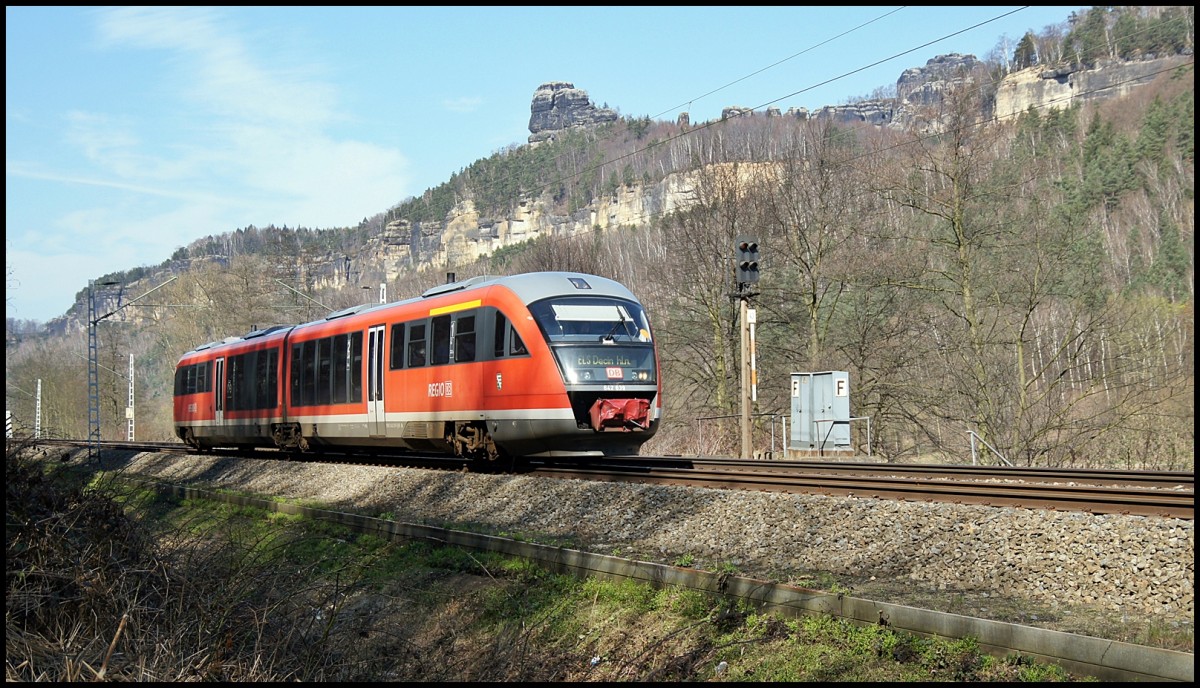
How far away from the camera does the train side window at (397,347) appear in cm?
1961

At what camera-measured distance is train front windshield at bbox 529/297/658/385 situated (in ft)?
52.3

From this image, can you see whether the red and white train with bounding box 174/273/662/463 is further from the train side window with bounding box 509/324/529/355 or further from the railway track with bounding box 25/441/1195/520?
the railway track with bounding box 25/441/1195/520

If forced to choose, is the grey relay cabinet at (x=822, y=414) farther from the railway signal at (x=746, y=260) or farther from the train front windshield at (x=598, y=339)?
the train front windshield at (x=598, y=339)

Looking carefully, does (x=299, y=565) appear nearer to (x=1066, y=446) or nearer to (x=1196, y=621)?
(x=1196, y=621)

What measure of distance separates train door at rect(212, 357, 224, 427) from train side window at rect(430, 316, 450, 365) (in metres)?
13.6

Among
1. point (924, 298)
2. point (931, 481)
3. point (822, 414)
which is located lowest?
point (931, 481)

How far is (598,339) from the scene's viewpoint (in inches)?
642

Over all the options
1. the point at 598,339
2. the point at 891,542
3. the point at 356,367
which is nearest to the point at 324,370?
the point at 356,367

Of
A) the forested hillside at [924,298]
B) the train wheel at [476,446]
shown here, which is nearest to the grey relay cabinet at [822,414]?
the forested hillside at [924,298]

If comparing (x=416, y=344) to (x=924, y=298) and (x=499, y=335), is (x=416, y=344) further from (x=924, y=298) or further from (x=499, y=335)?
(x=924, y=298)

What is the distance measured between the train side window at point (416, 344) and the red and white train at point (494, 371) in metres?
0.02

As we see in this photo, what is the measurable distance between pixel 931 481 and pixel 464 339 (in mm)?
8280

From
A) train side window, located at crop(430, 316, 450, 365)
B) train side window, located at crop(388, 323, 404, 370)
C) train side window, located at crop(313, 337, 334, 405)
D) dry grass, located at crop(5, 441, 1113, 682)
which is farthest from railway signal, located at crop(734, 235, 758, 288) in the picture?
dry grass, located at crop(5, 441, 1113, 682)

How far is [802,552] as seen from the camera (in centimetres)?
980
